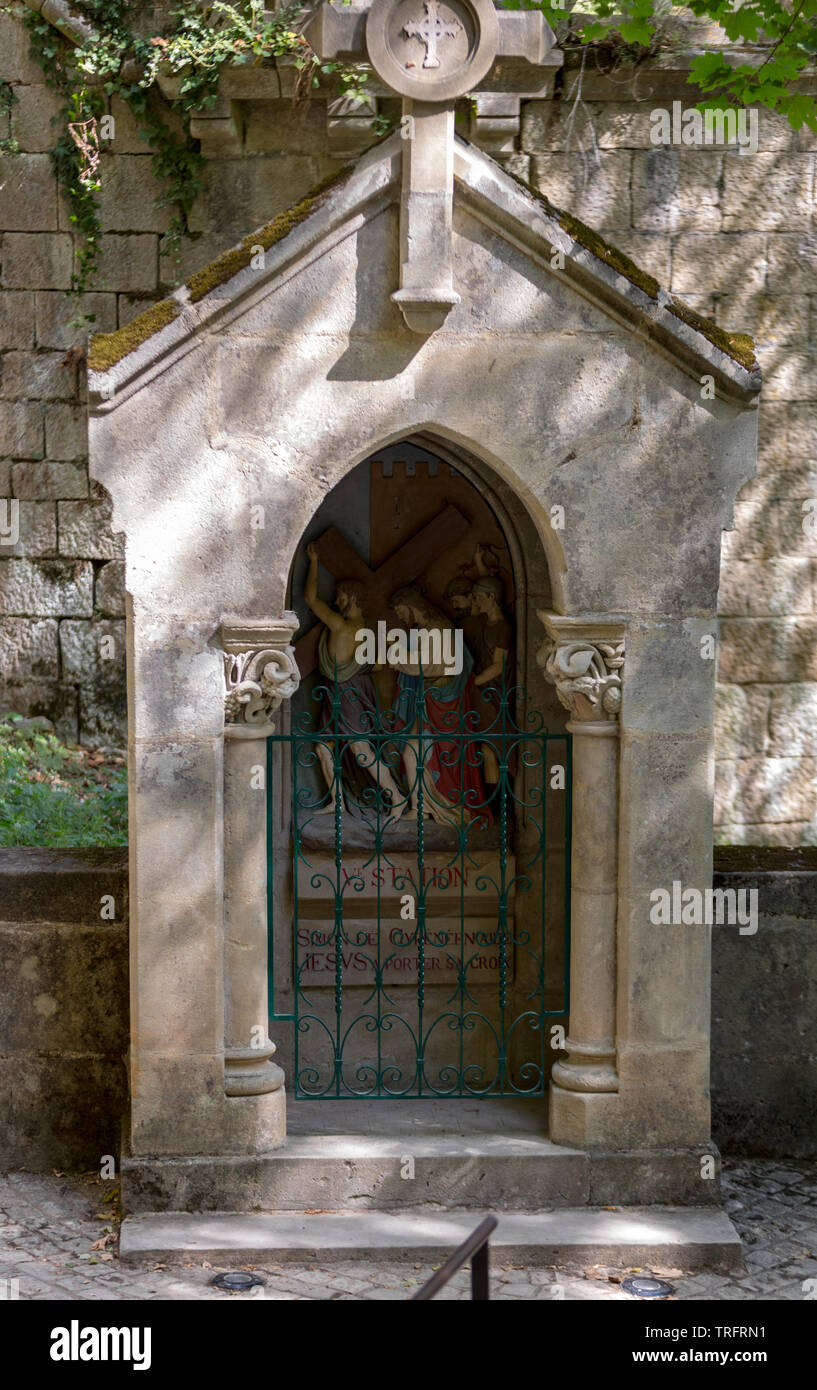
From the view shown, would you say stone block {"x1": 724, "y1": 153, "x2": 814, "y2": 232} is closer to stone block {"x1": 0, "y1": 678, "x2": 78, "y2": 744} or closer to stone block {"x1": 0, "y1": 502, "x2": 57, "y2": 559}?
stone block {"x1": 0, "y1": 502, "x2": 57, "y2": 559}

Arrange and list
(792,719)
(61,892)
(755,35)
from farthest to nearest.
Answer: (792,719) < (755,35) < (61,892)

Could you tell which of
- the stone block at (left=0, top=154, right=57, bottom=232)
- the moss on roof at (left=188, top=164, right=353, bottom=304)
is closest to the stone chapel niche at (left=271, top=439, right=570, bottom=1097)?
the moss on roof at (left=188, top=164, right=353, bottom=304)

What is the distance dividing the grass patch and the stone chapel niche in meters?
1.13

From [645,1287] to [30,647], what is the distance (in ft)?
21.7

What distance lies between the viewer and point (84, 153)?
9805 millimetres

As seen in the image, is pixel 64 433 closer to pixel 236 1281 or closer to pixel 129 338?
pixel 129 338

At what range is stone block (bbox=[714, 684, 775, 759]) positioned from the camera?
417 inches

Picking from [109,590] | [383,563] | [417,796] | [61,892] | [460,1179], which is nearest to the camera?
[460,1179]

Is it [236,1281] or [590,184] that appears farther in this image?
[590,184]

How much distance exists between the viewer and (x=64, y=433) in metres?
10.3

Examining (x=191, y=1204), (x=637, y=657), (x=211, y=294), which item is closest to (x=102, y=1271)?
(x=191, y=1204)

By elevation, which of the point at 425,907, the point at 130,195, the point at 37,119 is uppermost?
the point at 37,119

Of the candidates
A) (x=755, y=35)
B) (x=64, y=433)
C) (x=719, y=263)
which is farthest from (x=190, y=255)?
(x=755, y=35)

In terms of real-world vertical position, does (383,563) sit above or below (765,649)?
above
